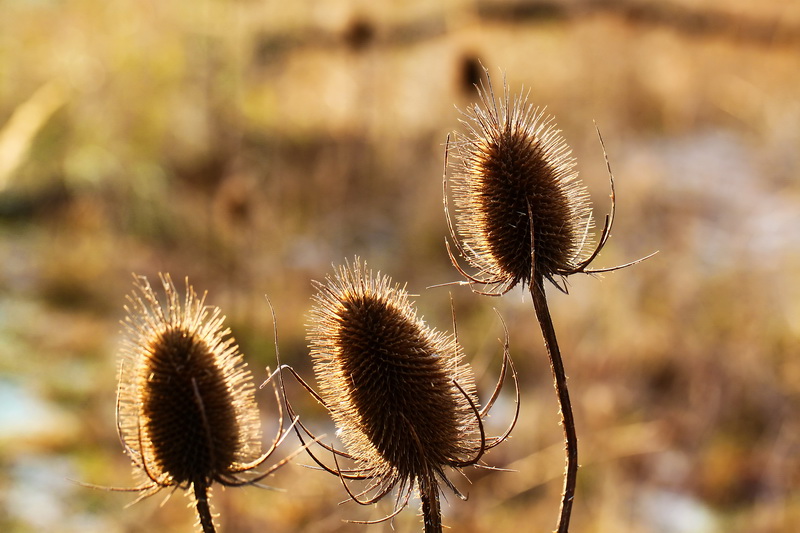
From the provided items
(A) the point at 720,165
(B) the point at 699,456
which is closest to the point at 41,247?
(B) the point at 699,456

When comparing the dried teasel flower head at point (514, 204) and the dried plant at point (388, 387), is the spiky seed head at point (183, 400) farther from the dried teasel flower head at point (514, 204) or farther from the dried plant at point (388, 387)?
the dried teasel flower head at point (514, 204)

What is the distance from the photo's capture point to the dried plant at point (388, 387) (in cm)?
143

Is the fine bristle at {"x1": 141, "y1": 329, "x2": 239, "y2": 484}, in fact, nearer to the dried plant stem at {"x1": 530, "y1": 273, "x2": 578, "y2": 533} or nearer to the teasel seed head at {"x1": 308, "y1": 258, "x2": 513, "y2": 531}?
the teasel seed head at {"x1": 308, "y1": 258, "x2": 513, "y2": 531}

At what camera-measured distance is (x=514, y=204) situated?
1.52 meters

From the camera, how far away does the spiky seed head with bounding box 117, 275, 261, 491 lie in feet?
4.58

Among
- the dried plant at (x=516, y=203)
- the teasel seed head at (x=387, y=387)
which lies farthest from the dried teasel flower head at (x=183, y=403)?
the dried plant at (x=516, y=203)

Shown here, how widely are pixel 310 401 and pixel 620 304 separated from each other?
2532 mm

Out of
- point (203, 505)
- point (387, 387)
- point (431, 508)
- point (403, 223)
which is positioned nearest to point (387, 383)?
point (387, 387)

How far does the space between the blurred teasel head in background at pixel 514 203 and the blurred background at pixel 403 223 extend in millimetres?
952

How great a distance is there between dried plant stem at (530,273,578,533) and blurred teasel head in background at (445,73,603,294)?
0.08m

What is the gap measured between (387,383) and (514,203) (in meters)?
0.38

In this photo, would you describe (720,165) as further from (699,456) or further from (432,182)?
(699,456)

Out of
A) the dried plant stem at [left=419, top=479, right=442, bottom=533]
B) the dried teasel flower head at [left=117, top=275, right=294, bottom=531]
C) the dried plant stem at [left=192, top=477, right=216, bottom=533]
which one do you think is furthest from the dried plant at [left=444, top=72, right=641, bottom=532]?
the dried plant stem at [left=192, top=477, right=216, bottom=533]

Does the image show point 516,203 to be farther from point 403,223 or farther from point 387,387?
point 403,223
